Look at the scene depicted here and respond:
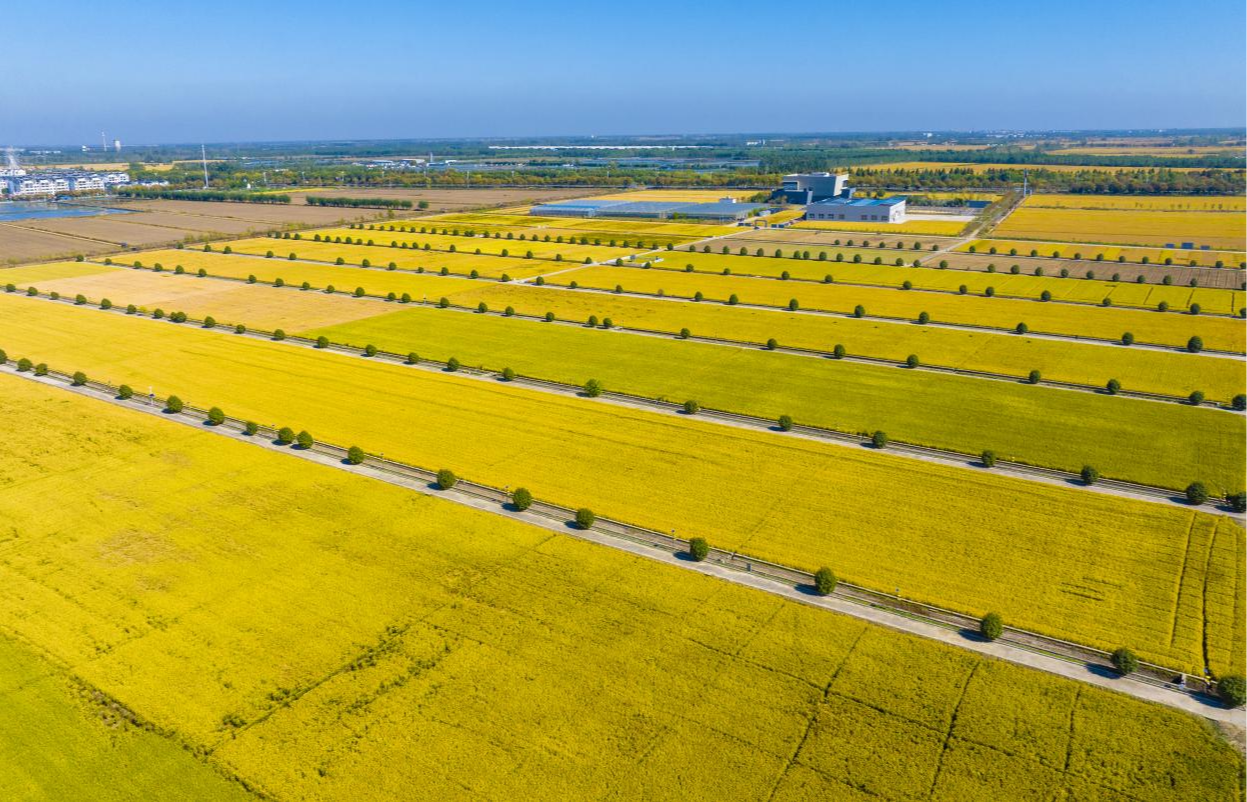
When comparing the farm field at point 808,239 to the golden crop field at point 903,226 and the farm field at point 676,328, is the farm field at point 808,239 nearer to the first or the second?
the golden crop field at point 903,226

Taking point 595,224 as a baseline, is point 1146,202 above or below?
above

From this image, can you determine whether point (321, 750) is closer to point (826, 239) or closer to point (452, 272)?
point (452, 272)

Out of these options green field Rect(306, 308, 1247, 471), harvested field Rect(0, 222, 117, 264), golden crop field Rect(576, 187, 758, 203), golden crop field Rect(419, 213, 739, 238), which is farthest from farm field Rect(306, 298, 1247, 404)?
golden crop field Rect(576, 187, 758, 203)

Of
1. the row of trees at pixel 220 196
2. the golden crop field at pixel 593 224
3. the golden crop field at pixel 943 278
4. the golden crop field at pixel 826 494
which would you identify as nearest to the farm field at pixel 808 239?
the golden crop field at pixel 593 224

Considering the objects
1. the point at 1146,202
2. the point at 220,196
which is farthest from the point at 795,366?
the point at 220,196

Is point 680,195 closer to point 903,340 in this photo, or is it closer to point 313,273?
point 313,273

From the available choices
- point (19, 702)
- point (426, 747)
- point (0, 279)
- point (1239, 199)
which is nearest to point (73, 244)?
point (0, 279)
